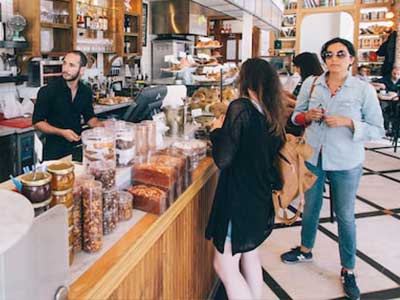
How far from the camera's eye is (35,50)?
15.1ft

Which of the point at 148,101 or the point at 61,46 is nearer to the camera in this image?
the point at 148,101

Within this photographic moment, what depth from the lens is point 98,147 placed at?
169 centimetres

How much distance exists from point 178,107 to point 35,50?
260 centimetres

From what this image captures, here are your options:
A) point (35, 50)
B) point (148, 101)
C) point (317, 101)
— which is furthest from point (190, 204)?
point (35, 50)

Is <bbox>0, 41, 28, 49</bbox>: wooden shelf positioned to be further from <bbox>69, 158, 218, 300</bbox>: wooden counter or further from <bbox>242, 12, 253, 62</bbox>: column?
<bbox>242, 12, 253, 62</bbox>: column

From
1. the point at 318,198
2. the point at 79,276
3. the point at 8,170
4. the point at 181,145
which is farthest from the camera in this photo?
the point at 8,170

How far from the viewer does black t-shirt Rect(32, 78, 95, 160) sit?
3066 millimetres

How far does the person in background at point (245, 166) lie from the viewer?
1.91 m

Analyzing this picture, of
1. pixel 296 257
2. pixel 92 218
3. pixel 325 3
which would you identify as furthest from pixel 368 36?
pixel 92 218

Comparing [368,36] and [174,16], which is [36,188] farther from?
Answer: [368,36]

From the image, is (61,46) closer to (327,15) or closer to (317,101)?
(317,101)

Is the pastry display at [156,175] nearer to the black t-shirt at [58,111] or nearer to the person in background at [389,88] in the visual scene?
the black t-shirt at [58,111]

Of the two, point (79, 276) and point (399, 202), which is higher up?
point (79, 276)

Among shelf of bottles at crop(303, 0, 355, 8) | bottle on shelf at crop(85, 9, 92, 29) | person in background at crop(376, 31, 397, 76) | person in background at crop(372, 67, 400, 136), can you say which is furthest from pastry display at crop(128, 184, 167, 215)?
shelf of bottles at crop(303, 0, 355, 8)
